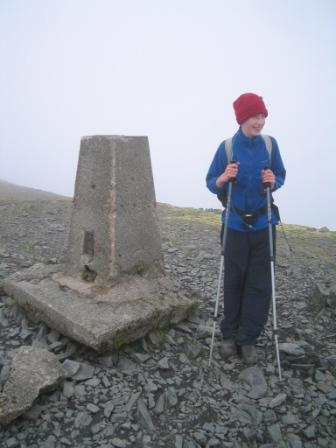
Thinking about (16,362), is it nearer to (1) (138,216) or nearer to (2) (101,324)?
(2) (101,324)

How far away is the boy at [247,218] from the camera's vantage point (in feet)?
16.7

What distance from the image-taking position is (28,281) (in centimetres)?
651

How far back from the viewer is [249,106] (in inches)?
195

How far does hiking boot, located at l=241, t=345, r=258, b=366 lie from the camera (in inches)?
217

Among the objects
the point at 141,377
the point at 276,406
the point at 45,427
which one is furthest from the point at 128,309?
the point at 276,406

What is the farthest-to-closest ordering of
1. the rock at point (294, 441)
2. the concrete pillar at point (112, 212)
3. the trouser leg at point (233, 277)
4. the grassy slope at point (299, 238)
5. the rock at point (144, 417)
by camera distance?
the grassy slope at point (299, 238) → the concrete pillar at point (112, 212) → the trouser leg at point (233, 277) → the rock at point (144, 417) → the rock at point (294, 441)

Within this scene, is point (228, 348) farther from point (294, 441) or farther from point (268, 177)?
point (268, 177)

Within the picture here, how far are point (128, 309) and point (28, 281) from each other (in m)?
1.98

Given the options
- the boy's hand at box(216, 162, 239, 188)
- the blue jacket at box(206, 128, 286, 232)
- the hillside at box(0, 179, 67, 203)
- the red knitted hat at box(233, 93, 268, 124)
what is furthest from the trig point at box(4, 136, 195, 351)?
the hillside at box(0, 179, 67, 203)

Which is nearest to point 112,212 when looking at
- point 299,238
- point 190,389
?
point 190,389

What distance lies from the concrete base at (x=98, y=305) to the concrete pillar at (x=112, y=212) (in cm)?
25

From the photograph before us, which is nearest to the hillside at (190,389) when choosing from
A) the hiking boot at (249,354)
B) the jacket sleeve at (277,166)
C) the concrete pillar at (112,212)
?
the hiking boot at (249,354)

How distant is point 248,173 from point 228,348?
101 inches

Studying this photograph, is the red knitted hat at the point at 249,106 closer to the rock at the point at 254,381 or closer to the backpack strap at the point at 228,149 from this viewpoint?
the backpack strap at the point at 228,149
